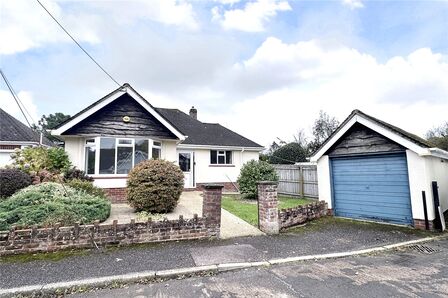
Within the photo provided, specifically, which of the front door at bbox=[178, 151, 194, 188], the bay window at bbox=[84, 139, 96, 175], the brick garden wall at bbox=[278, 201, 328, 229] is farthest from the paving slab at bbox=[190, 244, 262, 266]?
the front door at bbox=[178, 151, 194, 188]

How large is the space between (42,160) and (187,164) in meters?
7.91

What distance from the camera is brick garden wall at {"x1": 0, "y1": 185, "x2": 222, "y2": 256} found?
5.14 meters

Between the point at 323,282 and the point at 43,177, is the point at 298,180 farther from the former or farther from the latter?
the point at 43,177

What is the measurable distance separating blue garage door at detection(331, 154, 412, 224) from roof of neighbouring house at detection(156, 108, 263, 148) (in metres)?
9.28

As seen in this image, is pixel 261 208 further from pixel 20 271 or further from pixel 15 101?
pixel 15 101

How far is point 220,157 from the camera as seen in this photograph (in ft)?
57.6

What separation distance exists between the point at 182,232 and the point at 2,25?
7.13 meters

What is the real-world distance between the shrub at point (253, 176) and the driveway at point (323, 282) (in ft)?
25.4

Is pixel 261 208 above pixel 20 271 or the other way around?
above

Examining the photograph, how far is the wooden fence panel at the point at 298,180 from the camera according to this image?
13.1 m

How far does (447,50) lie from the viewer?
33.6 feet

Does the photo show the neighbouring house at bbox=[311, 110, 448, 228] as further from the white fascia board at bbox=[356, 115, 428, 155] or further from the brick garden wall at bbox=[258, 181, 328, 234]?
the brick garden wall at bbox=[258, 181, 328, 234]

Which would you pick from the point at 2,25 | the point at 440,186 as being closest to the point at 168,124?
the point at 2,25

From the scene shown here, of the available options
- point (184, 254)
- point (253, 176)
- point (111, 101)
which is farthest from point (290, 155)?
point (184, 254)
